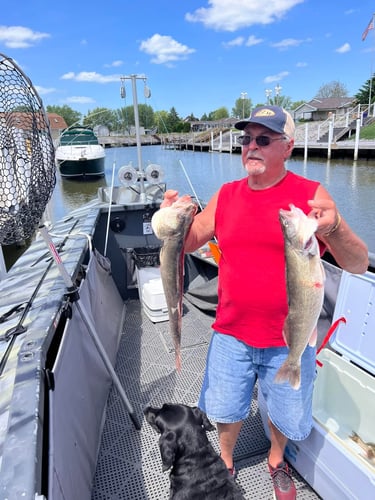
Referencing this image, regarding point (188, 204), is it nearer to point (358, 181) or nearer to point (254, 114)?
point (254, 114)

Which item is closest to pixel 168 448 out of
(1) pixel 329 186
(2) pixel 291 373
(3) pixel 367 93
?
(2) pixel 291 373

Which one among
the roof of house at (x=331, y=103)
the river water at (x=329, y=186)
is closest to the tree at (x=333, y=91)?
the roof of house at (x=331, y=103)

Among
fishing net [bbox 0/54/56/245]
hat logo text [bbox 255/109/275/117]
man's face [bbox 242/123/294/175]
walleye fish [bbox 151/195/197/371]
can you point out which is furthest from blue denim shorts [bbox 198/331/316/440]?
fishing net [bbox 0/54/56/245]

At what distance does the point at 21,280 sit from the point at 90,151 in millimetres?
26070

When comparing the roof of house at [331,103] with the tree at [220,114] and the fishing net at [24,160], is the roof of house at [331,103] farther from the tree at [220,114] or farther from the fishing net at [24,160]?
the fishing net at [24,160]

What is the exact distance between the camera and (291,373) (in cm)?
163

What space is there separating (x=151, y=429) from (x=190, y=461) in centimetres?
107

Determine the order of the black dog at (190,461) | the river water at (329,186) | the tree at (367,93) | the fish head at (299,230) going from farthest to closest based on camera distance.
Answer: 1. the tree at (367,93)
2. the river water at (329,186)
3. the black dog at (190,461)
4. the fish head at (299,230)

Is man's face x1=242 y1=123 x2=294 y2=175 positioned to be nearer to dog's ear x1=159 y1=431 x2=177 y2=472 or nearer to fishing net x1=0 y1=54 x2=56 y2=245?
fishing net x1=0 y1=54 x2=56 y2=245

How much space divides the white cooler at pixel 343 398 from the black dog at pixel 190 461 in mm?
553

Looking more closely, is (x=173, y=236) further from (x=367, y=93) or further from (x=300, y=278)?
(x=367, y=93)

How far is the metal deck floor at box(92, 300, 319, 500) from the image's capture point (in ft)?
7.58

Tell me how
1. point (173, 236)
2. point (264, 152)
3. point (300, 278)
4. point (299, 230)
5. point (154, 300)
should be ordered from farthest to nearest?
point (154, 300)
point (264, 152)
point (173, 236)
point (300, 278)
point (299, 230)

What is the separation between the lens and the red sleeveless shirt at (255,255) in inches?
65.0
